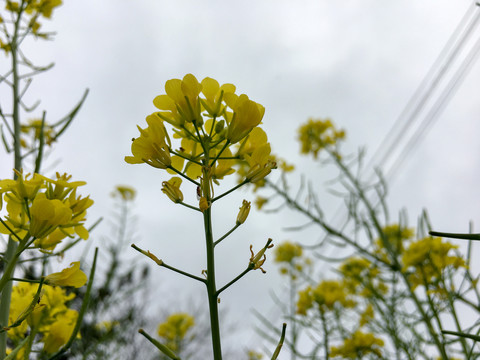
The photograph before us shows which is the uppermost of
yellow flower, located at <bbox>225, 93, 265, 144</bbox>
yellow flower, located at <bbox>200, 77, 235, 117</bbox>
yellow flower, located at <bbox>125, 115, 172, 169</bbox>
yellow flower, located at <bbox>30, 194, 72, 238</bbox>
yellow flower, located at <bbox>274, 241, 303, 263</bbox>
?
yellow flower, located at <bbox>274, 241, 303, 263</bbox>

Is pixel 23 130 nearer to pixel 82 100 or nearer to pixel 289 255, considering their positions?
pixel 82 100

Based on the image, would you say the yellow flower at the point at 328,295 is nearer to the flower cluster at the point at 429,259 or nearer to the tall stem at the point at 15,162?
the flower cluster at the point at 429,259

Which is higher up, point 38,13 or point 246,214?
point 38,13

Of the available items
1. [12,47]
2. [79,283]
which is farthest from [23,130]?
[79,283]

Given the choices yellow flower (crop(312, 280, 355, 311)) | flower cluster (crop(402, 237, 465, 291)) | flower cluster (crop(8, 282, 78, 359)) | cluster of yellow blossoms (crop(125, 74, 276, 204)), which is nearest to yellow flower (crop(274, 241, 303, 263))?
yellow flower (crop(312, 280, 355, 311))

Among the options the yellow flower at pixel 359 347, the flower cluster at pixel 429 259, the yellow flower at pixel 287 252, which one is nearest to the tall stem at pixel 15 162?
the flower cluster at pixel 429 259

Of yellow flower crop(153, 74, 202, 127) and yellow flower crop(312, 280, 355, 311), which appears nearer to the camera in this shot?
yellow flower crop(153, 74, 202, 127)

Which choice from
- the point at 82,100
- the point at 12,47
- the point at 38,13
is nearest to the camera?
the point at 82,100

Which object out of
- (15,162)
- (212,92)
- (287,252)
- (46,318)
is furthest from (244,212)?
(287,252)

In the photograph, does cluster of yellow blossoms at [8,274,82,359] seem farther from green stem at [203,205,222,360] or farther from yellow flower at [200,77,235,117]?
yellow flower at [200,77,235,117]
